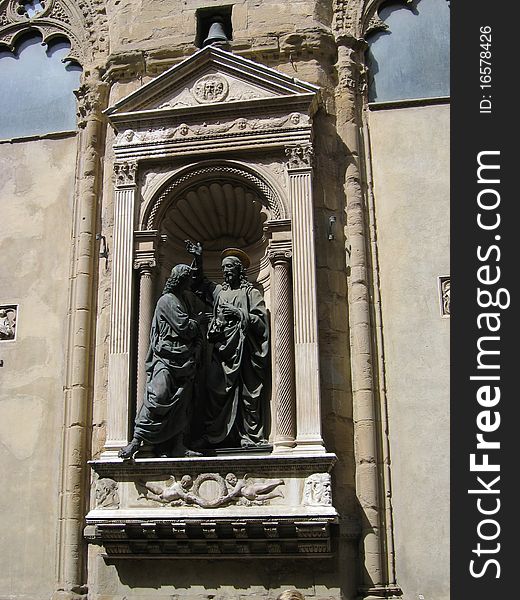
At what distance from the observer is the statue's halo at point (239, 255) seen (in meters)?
9.85

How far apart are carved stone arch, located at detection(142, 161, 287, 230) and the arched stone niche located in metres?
0.01

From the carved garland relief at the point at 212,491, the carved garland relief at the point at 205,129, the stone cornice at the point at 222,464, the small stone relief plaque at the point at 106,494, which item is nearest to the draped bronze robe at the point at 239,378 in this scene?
the stone cornice at the point at 222,464

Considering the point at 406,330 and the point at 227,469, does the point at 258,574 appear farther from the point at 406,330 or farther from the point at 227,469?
the point at 406,330

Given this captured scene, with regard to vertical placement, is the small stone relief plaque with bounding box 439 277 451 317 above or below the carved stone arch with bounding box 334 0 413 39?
below

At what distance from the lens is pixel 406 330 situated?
9438 millimetres

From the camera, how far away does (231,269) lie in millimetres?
9602

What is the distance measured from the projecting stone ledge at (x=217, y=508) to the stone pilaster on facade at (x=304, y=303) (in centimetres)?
38

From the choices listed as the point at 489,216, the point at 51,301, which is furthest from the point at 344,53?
the point at 51,301

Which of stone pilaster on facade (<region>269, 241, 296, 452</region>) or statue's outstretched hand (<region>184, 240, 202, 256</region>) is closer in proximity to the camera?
stone pilaster on facade (<region>269, 241, 296, 452</region>)

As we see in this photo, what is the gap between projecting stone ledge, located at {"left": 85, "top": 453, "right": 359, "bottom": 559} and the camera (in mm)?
8242

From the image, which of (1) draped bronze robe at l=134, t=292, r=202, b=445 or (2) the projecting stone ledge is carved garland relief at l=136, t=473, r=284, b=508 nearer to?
(2) the projecting stone ledge

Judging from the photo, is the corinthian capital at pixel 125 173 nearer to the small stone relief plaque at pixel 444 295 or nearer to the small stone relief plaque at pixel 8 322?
the small stone relief plaque at pixel 8 322

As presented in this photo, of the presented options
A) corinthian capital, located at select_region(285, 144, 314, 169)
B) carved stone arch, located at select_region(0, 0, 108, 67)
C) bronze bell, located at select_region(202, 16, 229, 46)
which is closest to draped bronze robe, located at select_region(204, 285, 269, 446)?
corinthian capital, located at select_region(285, 144, 314, 169)

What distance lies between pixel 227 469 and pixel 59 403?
2.26 meters
